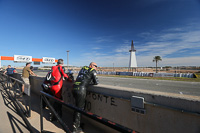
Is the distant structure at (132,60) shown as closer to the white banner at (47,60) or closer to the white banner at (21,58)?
the white banner at (47,60)

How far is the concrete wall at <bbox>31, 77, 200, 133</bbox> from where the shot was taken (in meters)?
1.55

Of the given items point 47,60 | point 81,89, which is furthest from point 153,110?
point 47,60

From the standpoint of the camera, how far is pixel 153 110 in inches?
73.9

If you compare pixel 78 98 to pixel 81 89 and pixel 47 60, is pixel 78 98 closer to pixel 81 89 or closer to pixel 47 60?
pixel 81 89

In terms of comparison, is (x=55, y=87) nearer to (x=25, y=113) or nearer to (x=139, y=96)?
(x=25, y=113)

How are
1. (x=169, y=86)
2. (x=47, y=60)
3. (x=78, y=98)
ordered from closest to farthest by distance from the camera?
(x=78, y=98) → (x=169, y=86) → (x=47, y=60)

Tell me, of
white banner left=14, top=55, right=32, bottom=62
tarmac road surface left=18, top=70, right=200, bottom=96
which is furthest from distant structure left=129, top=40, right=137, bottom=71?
white banner left=14, top=55, right=32, bottom=62

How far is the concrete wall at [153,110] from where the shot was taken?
5.09 ft

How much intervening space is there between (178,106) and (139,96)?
62 centimetres

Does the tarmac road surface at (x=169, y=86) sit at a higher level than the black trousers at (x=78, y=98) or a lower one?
lower

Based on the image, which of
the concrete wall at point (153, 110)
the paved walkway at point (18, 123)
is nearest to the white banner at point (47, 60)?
the paved walkway at point (18, 123)

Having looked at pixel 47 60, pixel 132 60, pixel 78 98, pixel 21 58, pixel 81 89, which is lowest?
pixel 78 98

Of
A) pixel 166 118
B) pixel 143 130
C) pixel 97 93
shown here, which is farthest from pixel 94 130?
pixel 166 118

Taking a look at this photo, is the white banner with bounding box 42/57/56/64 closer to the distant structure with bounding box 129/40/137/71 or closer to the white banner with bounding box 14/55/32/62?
the white banner with bounding box 14/55/32/62
